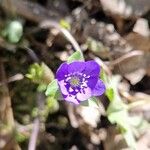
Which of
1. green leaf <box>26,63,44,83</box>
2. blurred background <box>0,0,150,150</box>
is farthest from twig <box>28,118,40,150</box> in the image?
green leaf <box>26,63,44,83</box>

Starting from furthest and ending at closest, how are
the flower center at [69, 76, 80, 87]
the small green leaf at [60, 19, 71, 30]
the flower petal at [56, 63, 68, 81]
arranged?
1. the small green leaf at [60, 19, 71, 30]
2. the flower center at [69, 76, 80, 87]
3. the flower petal at [56, 63, 68, 81]

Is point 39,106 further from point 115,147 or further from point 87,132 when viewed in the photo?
point 115,147

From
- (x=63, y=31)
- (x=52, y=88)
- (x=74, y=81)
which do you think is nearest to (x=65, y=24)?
(x=63, y=31)

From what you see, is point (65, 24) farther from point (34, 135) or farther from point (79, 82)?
point (34, 135)

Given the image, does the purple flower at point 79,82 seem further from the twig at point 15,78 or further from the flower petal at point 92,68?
the twig at point 15,78

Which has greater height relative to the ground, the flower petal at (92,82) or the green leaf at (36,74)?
the green leaf at (36,74)

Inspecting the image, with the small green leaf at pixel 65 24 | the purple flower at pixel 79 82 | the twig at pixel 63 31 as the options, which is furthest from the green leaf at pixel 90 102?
the small green leaf at pixel 65 24

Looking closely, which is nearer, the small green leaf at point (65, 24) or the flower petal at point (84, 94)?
the flower petal at point (84, 94)

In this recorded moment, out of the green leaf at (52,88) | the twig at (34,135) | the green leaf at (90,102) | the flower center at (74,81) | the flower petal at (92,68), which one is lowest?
the twig at (34,135)

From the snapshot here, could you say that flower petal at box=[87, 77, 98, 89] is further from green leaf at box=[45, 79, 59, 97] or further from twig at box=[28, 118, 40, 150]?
twig at box=[28, 118, 40, 150]
